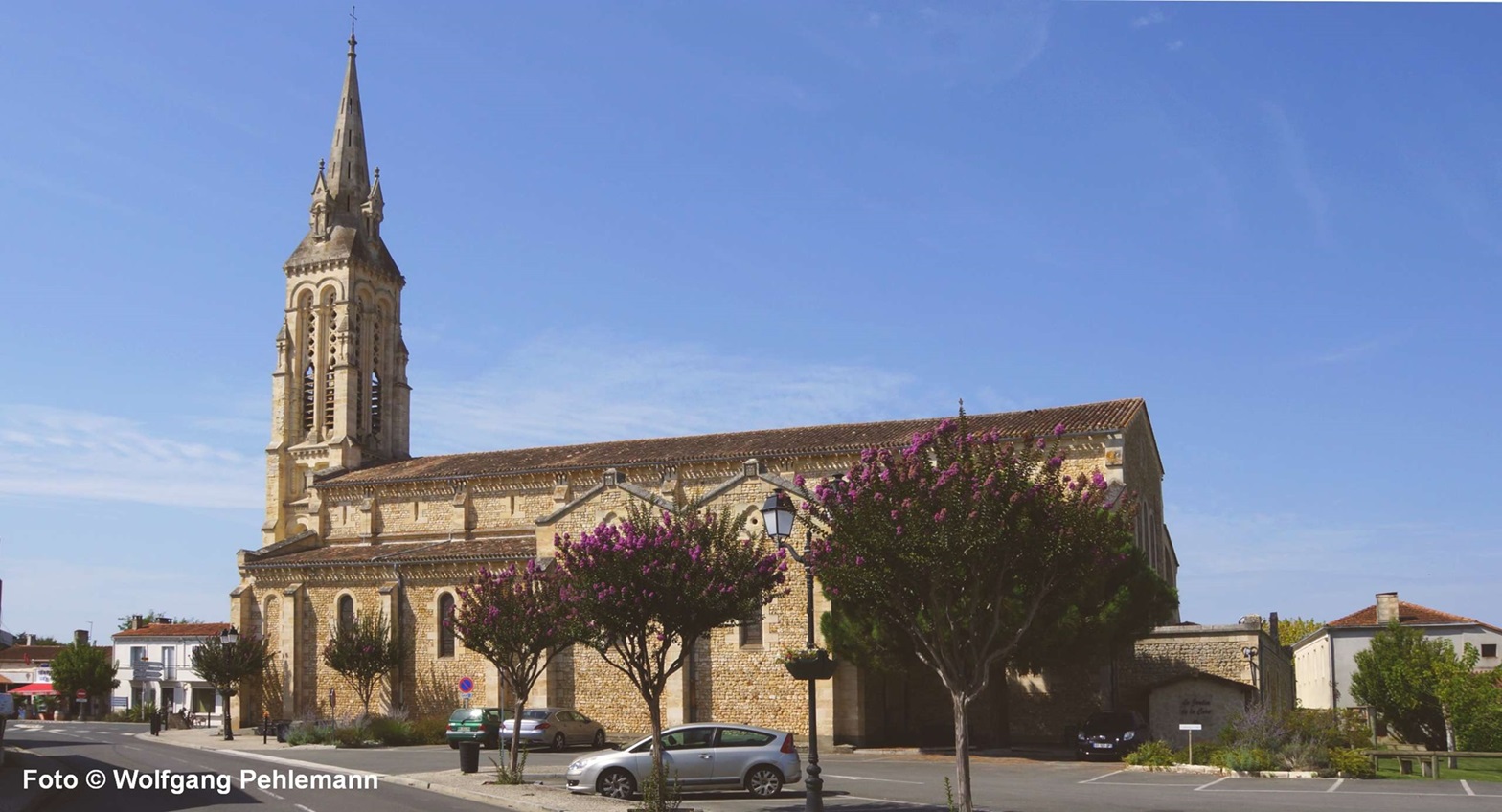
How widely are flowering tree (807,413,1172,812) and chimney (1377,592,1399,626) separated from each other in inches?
1996

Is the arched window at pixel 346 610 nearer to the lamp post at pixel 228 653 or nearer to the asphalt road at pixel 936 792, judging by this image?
the lamp post at pixel 228 653

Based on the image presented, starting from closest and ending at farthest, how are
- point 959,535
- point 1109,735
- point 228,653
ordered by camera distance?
point 959,535 → point 1109,735 → point 228,653

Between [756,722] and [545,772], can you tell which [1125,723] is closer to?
[756,722]

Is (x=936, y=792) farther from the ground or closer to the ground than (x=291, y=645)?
closer to the ground

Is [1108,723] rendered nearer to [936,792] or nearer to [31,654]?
[936,792]

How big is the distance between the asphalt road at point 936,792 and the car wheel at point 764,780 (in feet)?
0.90

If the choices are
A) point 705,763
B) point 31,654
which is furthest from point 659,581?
point 31,654

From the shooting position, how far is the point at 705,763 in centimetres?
2195

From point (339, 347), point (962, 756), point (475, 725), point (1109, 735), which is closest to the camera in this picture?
point (962, 756)

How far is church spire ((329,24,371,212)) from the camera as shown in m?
59.0

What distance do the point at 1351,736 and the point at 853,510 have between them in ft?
70.9

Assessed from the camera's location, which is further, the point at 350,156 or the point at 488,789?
the point at 350,156

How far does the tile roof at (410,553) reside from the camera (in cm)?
4328

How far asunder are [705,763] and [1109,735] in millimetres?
12904
